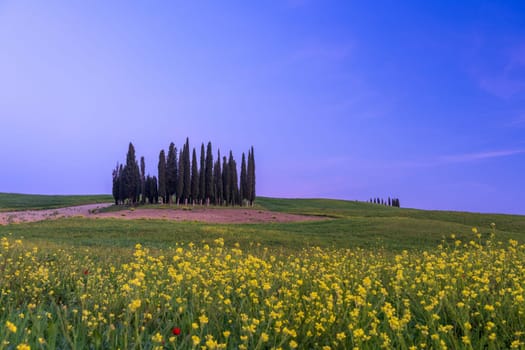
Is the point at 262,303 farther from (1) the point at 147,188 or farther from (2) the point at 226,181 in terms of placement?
(1) the point at 147,188

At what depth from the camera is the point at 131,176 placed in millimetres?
63031

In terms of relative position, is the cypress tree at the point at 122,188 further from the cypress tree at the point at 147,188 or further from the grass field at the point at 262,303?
the grass field at the point at 262,303

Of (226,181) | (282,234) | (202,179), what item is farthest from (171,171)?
(282,234)

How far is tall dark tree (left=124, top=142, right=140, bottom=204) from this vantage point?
62.9 metres

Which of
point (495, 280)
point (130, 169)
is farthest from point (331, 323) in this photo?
point (130, 169)

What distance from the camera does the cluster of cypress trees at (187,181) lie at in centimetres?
6003

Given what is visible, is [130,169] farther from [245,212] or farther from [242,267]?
[242,267]

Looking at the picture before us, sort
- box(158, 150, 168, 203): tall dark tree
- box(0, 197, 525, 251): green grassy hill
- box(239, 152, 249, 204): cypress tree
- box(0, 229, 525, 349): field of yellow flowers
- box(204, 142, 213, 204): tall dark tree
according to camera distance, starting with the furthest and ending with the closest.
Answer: box(239, 152, 249, 204): cypress tree
box(204, 142, 213, 204): tall dark tree
box(158, 150, 168, 203): tall dark tree
box(0, 197, 525, 251): green grassy hill
box(0, 229, 525, 349): field of yellow flowers

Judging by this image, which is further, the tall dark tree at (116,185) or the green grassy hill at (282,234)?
the tall dark tree at (116,185)

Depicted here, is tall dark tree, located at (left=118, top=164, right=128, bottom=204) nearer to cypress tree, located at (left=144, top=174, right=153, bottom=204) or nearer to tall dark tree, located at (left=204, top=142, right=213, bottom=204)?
cypress tree, located at (left=144, top=174, right=153, bottom=204)

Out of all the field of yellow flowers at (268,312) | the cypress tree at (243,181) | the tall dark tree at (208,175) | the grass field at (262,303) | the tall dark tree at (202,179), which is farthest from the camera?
the cypress tree at (243,181)

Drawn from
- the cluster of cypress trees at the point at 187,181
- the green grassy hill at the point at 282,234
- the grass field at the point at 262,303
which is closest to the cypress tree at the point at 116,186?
the cluster of cypress trees at the point at 187,181

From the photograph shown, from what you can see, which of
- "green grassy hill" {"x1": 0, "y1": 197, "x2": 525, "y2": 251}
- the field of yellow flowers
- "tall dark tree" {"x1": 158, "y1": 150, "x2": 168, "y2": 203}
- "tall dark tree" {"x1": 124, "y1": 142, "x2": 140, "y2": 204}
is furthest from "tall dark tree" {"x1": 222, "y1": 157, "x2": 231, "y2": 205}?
the field of yellow flowers

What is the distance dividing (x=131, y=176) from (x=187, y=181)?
9521 millimetres
